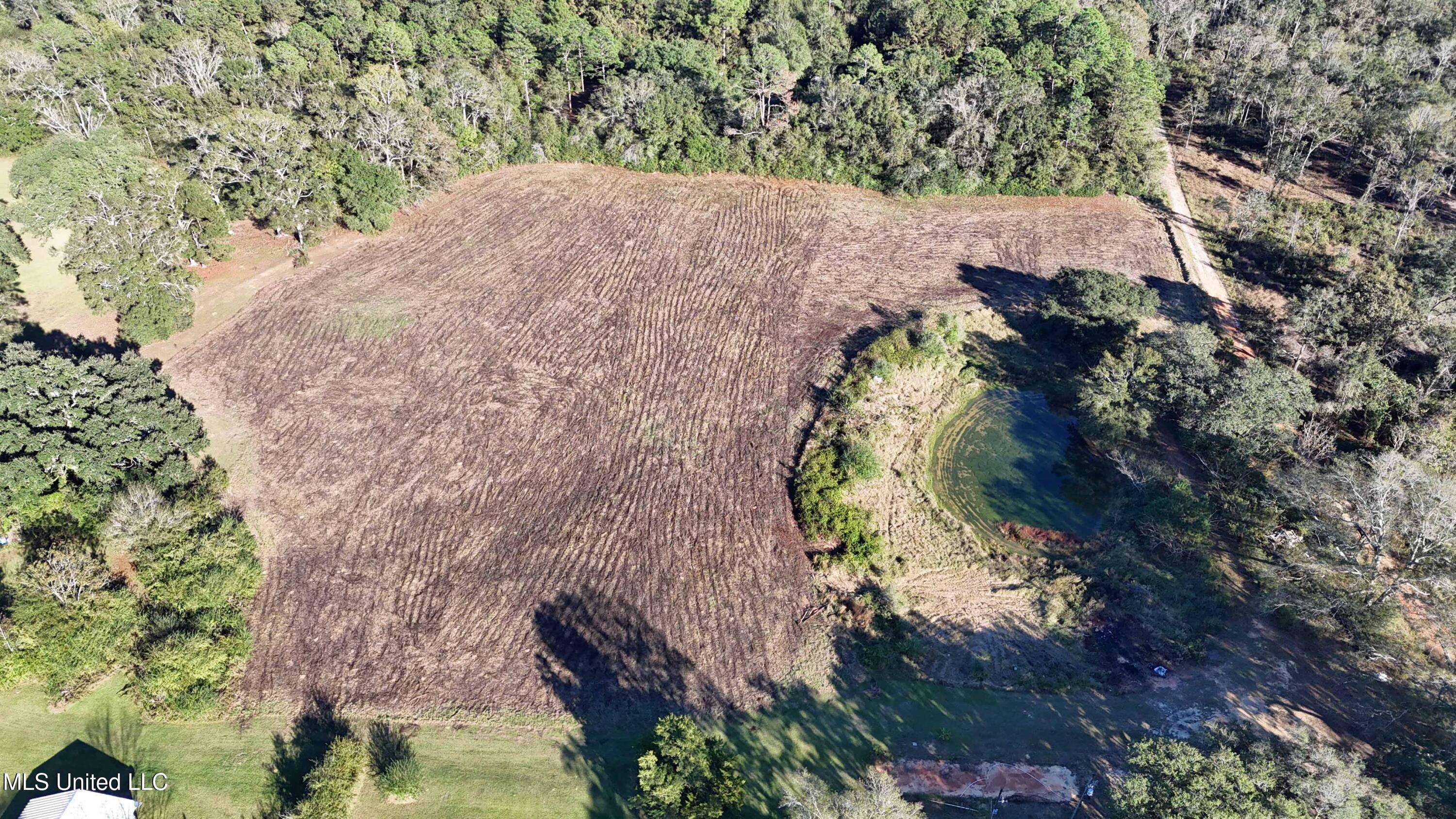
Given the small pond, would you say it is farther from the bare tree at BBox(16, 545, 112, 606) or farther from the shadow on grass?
the bare tree at BBox(16, 545, 112, 606)

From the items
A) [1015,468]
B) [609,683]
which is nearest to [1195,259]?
[1015,468]

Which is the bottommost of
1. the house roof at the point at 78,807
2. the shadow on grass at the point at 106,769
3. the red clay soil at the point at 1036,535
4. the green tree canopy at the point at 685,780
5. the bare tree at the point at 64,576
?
the shadow on grass at the point at 106,769

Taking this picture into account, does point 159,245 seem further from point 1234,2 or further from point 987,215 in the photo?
point 1234,2

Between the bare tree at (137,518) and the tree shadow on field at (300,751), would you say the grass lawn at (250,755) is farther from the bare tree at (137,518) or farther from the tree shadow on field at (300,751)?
the bare tree at (137,518)

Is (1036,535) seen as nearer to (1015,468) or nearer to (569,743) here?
(1015,468)

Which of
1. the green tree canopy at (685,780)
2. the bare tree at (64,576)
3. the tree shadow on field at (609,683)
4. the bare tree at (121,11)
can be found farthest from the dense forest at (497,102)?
the green tree canopy at (685,780)

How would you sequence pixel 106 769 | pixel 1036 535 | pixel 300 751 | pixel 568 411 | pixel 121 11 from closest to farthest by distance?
pixel 106 769
pixel 300 751
pixel 1036 535
pixel 568 411
pixel 121 11
